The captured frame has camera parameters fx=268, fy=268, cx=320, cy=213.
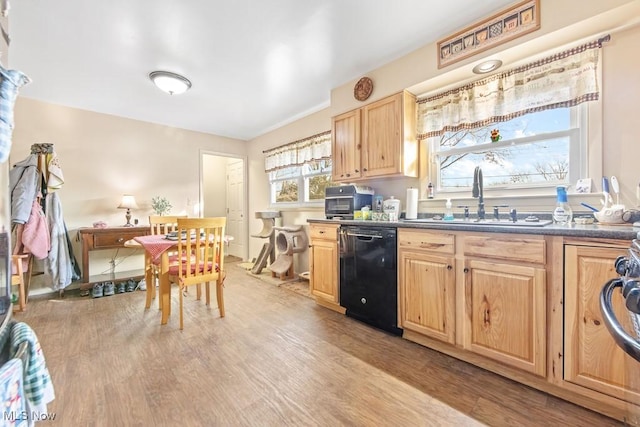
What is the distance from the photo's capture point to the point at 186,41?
90.2 inches

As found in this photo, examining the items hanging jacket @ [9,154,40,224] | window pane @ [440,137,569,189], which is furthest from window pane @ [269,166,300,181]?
hanging jacket @ [9,154,40,224]

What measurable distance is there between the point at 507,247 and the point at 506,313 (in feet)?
1.32

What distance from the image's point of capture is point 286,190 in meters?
4.67

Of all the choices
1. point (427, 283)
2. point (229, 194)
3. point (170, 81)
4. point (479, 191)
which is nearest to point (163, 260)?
point (170, 81)

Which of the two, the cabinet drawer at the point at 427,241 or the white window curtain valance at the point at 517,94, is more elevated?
the white window curtain valance at the point at 517,94

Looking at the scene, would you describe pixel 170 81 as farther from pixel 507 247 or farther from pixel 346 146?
pixel 507 247

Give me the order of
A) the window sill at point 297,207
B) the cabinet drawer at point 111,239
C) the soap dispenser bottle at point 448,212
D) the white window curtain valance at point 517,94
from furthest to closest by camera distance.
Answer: the window sill at point 297,207, the cabinet drawer at point 111,239, the soap dispenser bottle at point 448,212, the white window curtain valance at point 517,94

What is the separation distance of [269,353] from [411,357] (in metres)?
1.03

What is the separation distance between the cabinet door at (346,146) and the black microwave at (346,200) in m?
0.18

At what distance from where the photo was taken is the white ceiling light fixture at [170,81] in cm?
276

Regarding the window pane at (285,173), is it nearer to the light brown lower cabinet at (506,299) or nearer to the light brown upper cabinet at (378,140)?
the light brown upper cabinet at (378,140)

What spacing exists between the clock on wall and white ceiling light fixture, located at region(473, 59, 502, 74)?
37.9 inches

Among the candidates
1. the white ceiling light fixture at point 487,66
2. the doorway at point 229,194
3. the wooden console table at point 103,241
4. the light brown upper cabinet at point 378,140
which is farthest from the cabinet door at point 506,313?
the doorway at point 229,194

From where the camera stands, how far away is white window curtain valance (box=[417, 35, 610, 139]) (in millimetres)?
1773
